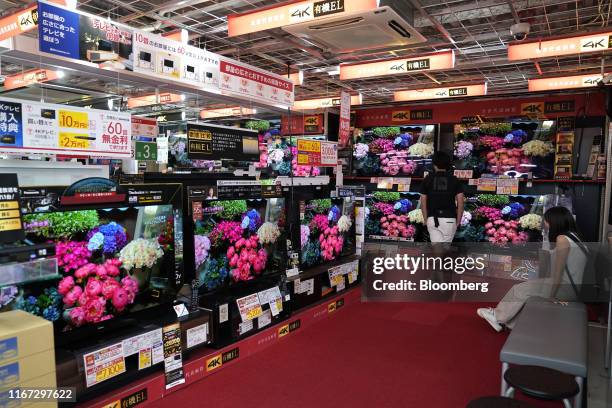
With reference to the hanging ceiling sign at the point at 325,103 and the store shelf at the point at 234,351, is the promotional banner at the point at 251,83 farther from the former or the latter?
the hanging ceiling sign at the point at 325,103

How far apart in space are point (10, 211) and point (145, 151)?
613 centimetres

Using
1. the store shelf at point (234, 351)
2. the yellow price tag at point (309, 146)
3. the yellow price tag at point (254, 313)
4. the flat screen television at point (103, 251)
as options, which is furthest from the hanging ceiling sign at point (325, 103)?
the flat screen television at point (103, 251)

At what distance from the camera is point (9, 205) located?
1824 millimetres

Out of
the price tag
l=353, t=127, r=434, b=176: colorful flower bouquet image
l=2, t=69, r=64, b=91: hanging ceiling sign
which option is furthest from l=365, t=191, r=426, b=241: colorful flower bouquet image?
l=2, t=69, r=64, b=91: hanging ceiling sign

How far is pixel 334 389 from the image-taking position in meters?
3.05

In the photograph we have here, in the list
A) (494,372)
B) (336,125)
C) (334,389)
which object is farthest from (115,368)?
(336,125)

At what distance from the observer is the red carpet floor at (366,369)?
2.90 metres

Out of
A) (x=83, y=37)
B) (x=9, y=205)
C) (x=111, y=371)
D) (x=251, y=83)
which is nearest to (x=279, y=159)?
(x=251, y=83)

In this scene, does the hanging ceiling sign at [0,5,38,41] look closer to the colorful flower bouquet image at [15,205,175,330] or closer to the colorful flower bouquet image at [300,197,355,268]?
the colorful flower bouquet image at [15,205,175,330]

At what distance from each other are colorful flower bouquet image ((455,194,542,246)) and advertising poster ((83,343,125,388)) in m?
5.85

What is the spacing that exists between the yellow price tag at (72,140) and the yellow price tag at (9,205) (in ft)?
6.91

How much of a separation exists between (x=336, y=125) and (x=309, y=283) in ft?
12.5

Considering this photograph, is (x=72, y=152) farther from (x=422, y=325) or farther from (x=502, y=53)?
(x=502, y=53)

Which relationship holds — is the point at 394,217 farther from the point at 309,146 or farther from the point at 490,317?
the point at 490,317
